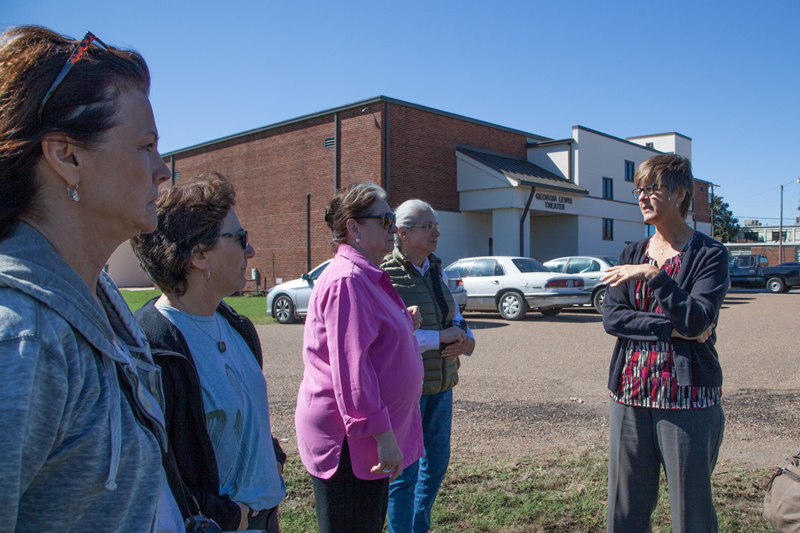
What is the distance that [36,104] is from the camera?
100 centimetres

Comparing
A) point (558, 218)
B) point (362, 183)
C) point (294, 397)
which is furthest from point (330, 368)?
point (558, 218)

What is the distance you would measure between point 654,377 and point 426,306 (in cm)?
128

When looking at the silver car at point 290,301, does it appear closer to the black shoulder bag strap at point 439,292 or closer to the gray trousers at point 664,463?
the black shoulder bag strap at point 439,292

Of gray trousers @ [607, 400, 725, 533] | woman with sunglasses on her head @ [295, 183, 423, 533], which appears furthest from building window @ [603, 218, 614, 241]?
woman with sunglasses on her head @ [295, 183, 423, 533]

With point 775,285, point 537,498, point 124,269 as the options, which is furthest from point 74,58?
point 124,269

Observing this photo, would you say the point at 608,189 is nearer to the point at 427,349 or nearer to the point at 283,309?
the point at 283,309

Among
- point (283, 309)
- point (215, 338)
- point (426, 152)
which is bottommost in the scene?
point (283, 309)

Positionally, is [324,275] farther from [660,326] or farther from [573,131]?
[573,131]

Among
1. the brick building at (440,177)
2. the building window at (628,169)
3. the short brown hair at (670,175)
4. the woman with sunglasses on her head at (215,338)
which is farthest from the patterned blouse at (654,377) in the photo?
the building window at (628,169)

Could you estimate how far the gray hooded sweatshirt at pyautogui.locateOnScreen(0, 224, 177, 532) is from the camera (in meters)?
0.84

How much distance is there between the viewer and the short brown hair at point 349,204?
2.63 metres

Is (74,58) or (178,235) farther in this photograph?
(178,235)

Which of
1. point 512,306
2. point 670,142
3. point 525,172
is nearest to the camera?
point 512,306

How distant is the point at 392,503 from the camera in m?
2.88
